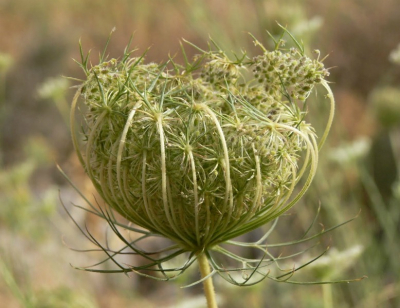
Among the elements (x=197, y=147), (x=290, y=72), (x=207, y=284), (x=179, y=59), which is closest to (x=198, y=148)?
(x=197, y=147)

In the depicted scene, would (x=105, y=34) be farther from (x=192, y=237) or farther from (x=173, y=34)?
(x=192, y=237)

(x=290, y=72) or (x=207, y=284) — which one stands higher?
(x=290, y=72)

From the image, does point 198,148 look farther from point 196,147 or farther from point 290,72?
point 290,72

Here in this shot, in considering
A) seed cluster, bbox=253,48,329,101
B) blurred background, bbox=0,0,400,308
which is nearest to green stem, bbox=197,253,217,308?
seed cluster, bbox=253,48,329,101

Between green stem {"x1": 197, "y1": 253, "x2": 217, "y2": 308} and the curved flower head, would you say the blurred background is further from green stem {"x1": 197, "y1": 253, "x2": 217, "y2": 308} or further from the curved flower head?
green stem {"x1": 197, "y1": 253, "x2": 217, "y2": 308}

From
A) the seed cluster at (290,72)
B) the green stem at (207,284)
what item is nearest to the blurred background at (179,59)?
the seed cluster at (290,72)

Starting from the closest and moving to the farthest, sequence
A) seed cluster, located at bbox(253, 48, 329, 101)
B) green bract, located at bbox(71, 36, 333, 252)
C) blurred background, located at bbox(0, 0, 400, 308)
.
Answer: green bract, located at bbox(71, 36, 333, 252)
seed cluster, located at bbox(253, 48, 329, 101)
blurred background, located at bbox(0, 0, 400, 308)

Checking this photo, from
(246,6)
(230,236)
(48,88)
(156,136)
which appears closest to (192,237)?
(230,236)
